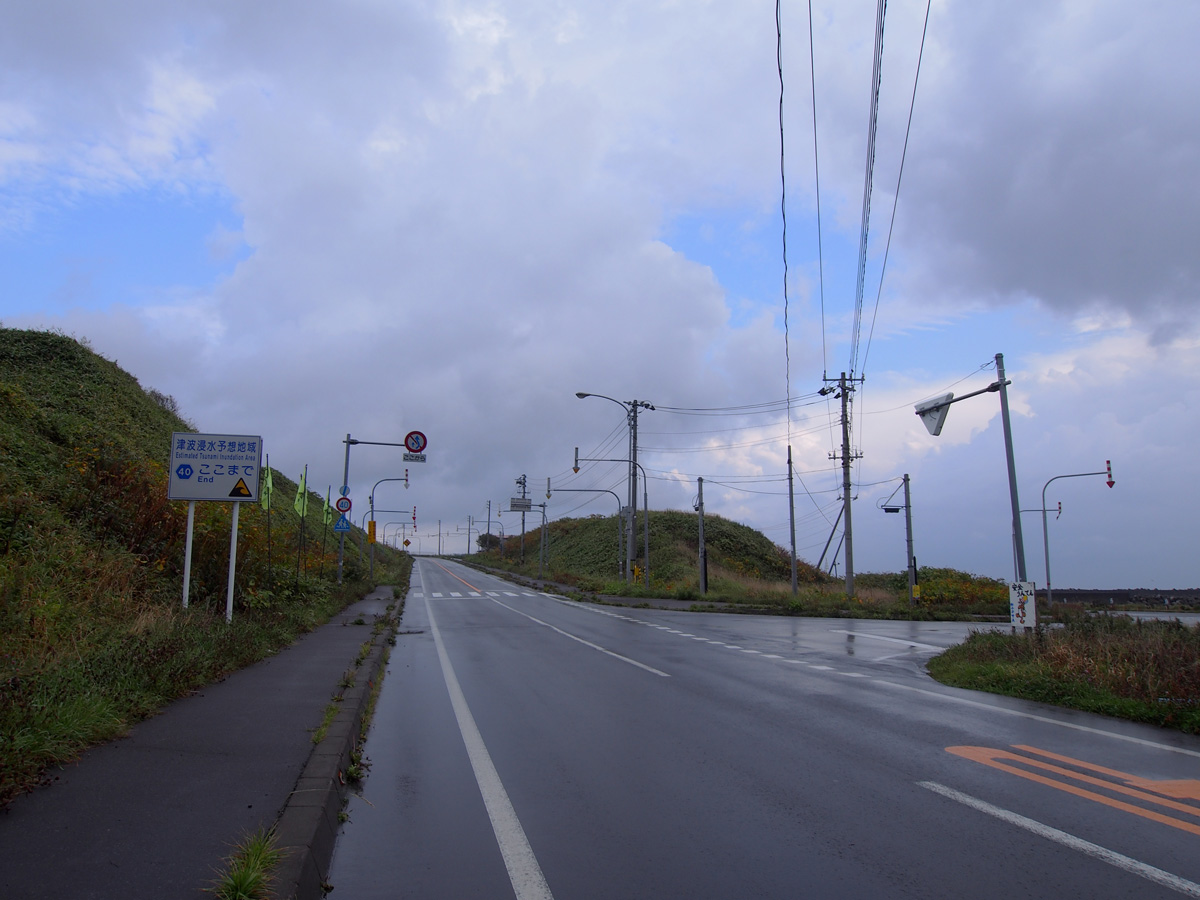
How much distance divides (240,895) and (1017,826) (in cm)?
447

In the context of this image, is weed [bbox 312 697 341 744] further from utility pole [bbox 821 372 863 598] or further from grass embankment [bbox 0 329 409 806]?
utility pole [bbox 821 372 863 598]

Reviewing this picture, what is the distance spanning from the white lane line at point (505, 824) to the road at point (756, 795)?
0.02m

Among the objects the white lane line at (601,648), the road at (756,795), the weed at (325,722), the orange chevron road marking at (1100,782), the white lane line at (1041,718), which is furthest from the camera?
the white lane line at (601,648)

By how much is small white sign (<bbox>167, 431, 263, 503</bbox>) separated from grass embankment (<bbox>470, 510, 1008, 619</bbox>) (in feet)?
74.3

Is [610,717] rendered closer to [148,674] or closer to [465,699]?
[465,699]

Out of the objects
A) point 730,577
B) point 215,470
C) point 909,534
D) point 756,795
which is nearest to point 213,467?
point 215,470

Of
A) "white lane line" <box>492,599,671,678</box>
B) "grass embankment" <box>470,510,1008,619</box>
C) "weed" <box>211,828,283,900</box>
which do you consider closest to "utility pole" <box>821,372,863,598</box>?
"grass embankment" <box>470,510,1008,619</box>

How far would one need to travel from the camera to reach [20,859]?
3.51 metres

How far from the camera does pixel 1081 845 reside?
14.4ft

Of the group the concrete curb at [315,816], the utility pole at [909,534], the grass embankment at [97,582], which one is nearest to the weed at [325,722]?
the concrete curb at [315,816]

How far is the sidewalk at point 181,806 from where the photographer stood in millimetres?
3396

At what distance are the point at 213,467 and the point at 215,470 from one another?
6 centimetres

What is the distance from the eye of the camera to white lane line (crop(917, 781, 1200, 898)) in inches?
152

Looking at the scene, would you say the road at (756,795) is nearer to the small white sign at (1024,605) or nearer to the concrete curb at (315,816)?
the concrete curb at (315,816)
